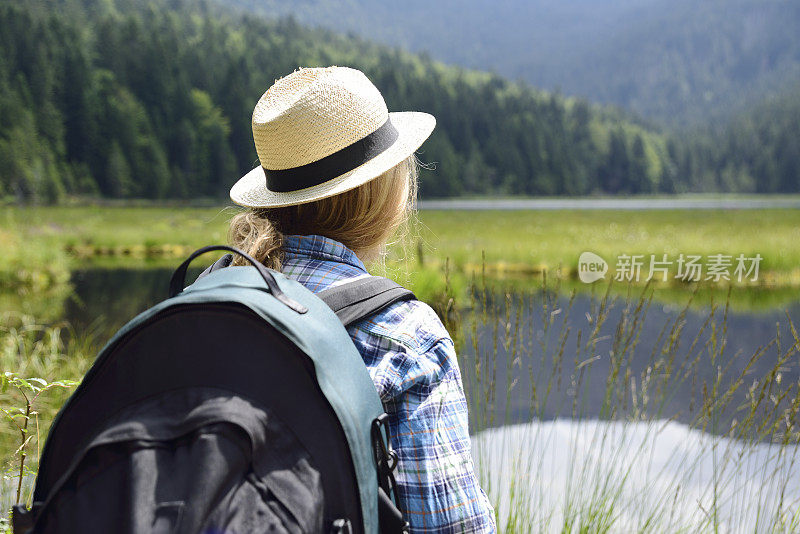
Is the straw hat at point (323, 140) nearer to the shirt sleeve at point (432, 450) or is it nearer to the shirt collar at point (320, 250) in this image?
the shirt collar at point (320, 250)

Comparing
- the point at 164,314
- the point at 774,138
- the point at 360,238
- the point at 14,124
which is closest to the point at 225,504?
the point at 164,314

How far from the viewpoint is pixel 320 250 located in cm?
129

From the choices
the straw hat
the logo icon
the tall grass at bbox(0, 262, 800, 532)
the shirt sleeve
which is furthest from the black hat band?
the logo icon

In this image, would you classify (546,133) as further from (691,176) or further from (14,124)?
(14,124)

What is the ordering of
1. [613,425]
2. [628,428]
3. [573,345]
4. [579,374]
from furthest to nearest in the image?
[573,345], [628,428], [579,374], [613,425]

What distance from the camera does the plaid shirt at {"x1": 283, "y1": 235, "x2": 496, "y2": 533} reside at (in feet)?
3.72

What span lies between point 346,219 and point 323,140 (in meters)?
0.16

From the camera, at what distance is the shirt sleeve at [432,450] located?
1137 mm

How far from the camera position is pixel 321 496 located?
37.3 inches

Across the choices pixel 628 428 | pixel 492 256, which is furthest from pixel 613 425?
pixel 492 256

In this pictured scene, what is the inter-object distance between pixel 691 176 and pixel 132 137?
9278cm

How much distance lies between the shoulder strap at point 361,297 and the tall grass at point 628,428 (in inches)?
51.4

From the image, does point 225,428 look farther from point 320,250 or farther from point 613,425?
point 613,425

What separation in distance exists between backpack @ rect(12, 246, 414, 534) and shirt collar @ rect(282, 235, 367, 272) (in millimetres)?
209
